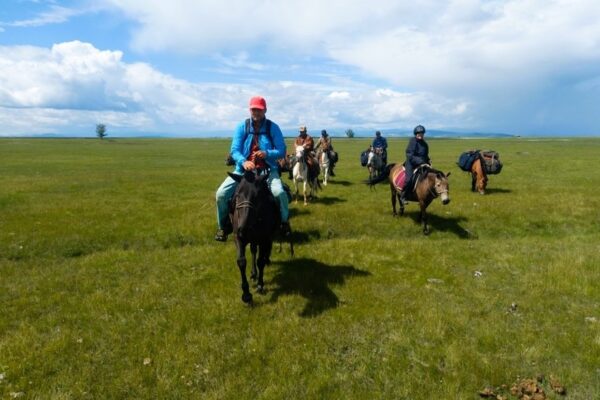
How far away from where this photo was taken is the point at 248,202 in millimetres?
7602

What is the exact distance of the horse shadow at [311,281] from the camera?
8.65m

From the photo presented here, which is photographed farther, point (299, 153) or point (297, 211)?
point (299, 153)

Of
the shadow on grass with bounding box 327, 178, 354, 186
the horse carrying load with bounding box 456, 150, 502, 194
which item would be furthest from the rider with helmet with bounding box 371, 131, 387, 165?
the horse carrying load with bounding box 456, 150, 502, 194

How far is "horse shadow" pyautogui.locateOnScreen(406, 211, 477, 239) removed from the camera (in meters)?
15.2

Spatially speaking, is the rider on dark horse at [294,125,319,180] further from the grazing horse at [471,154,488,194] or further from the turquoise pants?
the turquoise pants

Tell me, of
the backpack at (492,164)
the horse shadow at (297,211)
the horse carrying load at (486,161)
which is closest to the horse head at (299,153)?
the horse shadow at (297,211)

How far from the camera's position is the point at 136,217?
55.4 ft

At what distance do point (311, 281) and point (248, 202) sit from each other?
10.7 ft

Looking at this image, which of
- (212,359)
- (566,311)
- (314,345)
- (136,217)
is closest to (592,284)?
(566,311)

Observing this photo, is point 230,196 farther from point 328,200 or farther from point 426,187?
point 328,200

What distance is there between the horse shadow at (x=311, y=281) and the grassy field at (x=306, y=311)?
56mm

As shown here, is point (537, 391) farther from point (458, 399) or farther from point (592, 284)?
point (592, 284)

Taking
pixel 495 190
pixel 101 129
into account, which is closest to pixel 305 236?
pixel 495 190

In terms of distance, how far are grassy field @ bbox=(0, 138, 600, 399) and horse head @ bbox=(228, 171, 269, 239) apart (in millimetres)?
1965
